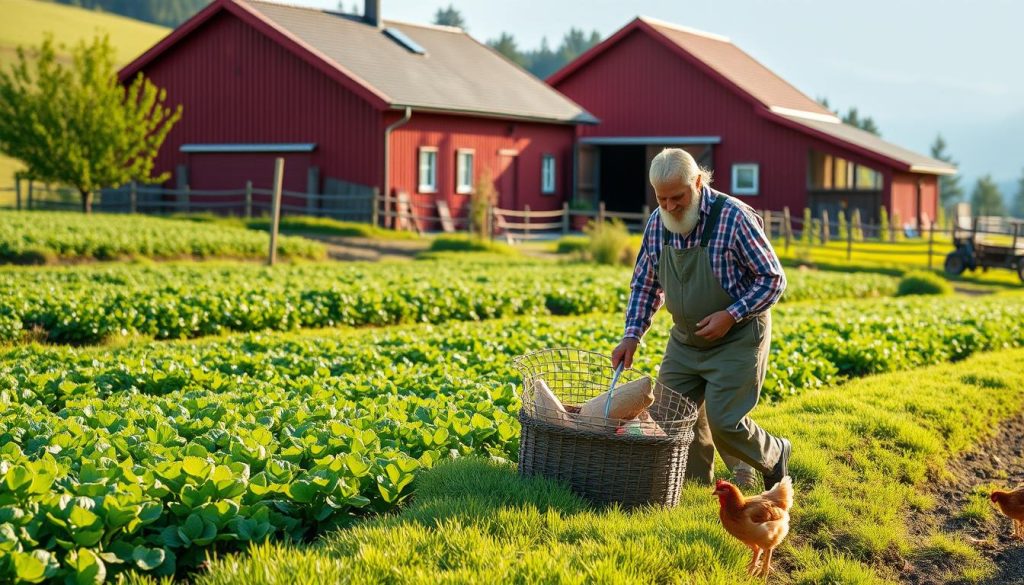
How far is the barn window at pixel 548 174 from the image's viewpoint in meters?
35.3

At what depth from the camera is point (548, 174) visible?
35.8 meters

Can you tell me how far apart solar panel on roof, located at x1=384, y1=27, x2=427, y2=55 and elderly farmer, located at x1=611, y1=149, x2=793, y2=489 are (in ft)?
93.3

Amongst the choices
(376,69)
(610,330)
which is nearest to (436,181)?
(376,69)

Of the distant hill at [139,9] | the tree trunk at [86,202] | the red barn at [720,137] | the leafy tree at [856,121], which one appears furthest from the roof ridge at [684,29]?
the distant hill at [139,9]

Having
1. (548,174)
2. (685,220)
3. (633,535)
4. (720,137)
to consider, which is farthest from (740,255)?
(720,137)

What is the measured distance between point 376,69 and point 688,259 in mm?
25959

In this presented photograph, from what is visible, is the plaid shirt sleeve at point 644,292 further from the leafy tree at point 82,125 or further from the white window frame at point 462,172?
the leafy tree at point 82,125

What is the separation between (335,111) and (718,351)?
25163 millimetres

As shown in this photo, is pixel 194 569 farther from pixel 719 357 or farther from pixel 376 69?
pixel 376 69

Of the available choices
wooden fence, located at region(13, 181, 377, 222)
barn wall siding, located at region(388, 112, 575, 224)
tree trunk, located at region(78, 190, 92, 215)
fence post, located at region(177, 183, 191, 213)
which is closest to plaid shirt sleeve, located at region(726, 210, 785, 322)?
wooden fence, located at region(13, 181, 377, 222)

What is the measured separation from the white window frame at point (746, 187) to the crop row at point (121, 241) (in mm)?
17292

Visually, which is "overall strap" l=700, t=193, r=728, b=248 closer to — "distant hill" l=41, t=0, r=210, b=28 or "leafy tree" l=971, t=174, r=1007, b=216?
"leafy tree" l=971, t=174, r=1007, b=216

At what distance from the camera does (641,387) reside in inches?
232

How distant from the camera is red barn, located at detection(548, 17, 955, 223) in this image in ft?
115
